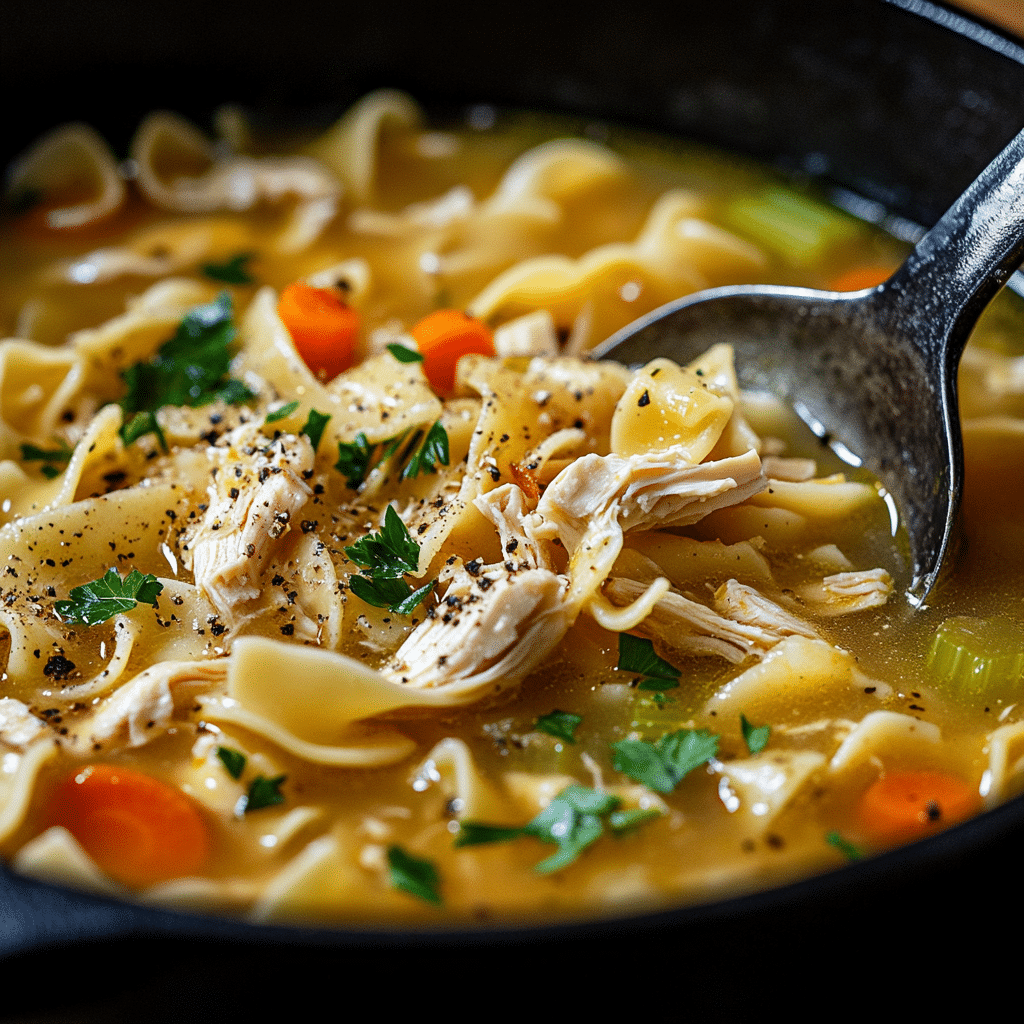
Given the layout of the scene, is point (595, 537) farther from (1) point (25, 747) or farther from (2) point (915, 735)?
(1) point (25, 747)

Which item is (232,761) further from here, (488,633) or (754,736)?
(754,736)

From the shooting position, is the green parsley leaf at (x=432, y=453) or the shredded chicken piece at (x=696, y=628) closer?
the shredded chicken piece at (x=696, y=628)


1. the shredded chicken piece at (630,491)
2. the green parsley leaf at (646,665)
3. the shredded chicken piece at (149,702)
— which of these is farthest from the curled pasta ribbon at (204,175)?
the green parsley leaf at (646,665)

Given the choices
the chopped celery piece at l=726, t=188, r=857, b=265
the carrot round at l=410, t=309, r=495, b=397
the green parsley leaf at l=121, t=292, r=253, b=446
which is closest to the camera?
the green parsley leaf at l=121, t=292, r=253, b=446

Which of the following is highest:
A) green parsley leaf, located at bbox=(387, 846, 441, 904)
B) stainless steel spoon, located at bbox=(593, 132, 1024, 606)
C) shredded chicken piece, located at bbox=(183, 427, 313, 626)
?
stainless steel spoon, located at bbox=(593, 132, 1024, 606)

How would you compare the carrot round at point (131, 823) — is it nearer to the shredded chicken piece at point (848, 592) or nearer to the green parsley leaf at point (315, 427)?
the green parsley leaf at point (315, 427)

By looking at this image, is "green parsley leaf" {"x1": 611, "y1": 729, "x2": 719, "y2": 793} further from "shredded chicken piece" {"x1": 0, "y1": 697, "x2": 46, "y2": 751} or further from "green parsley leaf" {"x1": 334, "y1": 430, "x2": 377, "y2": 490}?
"shredded chicken piece" {"x1": 0, "y1": 697, "x2": 46, "y2": 751}

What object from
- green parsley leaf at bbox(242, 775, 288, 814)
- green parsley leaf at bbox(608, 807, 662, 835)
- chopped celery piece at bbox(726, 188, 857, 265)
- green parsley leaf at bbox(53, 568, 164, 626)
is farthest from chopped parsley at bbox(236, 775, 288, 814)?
chopped celery piece at bbox(726, 188, 857, 265)
